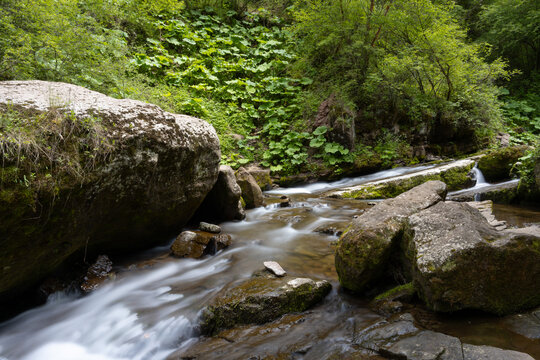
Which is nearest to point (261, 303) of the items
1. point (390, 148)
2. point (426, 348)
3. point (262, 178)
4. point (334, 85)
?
point (426, 348)

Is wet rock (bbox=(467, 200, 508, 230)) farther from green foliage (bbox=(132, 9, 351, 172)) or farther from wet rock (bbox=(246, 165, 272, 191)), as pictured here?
wet rock (bbox=(246, 165, 272, 191))

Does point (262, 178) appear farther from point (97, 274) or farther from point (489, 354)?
point (489, 354)

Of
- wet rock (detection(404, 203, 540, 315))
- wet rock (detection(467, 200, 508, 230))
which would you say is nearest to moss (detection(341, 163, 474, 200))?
wet rock (detection(467, 200, 508, 230))

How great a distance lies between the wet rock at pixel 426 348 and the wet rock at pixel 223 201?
415 centimetres

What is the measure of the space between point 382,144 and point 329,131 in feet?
6.69

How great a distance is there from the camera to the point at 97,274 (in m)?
3.84

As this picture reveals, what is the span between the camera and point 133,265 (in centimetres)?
423

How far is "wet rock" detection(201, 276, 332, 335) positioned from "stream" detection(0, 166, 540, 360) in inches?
4.0

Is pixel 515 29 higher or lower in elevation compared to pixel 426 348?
higher

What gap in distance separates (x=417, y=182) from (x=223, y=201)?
5.01m

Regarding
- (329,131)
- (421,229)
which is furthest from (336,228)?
(329,131)

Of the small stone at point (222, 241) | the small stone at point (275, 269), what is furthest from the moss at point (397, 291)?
the small stone at point (222, 241)

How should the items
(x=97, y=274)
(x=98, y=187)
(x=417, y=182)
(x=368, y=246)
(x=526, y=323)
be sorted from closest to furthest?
1. (x=526, y=323)
2. (x=368, y=246)
3. (x=98, y=187)
4. (x=97, y=274)
5. (x=417, y=182)

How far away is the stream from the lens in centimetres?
242
